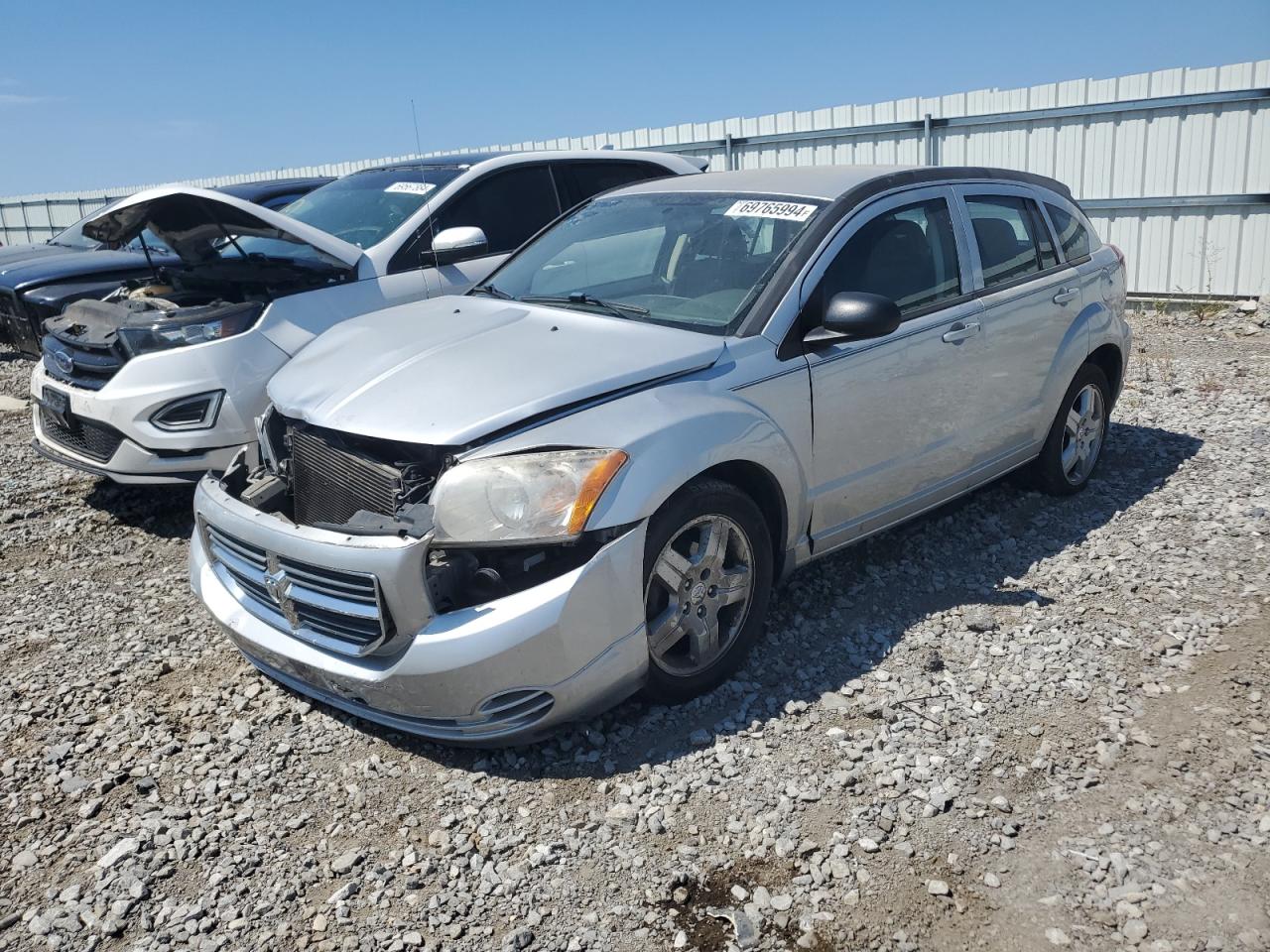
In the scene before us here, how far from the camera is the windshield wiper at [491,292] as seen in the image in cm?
459

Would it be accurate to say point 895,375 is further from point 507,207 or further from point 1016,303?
point 507,207

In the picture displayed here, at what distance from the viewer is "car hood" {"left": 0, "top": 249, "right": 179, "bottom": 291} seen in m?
9.03

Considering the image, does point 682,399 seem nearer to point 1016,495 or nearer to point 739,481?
point 739,481

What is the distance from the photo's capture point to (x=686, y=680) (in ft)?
11.8

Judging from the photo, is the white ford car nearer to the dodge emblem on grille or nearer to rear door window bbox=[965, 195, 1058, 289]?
the dodge emblem on grille

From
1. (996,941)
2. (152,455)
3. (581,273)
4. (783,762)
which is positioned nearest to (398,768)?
(783,762)

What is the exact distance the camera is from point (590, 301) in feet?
14.0

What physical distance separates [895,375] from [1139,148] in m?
8.34

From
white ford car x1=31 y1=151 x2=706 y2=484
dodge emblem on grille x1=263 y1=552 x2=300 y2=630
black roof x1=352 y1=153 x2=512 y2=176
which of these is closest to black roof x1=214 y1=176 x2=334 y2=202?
black roof x1=352 y1=153 x2=512 y2=176

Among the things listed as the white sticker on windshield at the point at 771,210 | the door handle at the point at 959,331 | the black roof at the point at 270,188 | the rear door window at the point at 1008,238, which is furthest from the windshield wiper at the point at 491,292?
the black roof at the point at 270,188

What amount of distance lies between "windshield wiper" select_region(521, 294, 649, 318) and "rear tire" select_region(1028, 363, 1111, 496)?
2.57 m

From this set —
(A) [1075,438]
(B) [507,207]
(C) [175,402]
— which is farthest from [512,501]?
(B) [507,207]

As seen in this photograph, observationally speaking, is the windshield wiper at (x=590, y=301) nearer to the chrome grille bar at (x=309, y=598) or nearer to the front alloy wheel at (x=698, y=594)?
the front alloy wheel at (x=698, y=594)

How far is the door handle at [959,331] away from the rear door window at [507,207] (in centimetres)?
302
